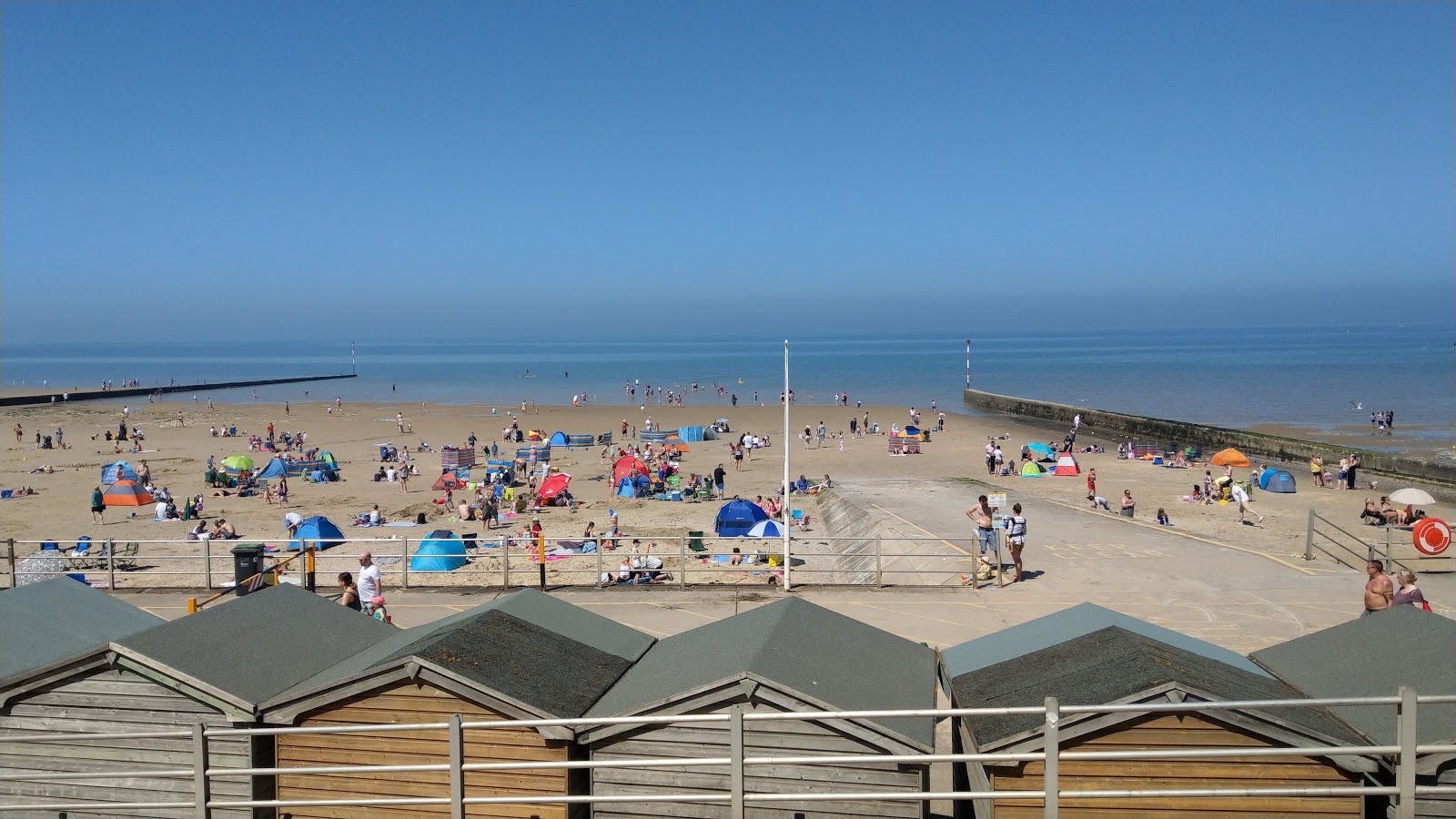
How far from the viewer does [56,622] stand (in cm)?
777

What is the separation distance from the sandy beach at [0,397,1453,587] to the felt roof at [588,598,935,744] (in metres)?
12.1

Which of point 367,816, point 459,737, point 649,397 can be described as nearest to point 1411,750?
point 459,737

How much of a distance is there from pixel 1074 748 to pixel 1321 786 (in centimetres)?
132

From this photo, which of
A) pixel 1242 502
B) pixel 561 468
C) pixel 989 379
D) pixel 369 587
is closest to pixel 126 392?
pixel 561 468

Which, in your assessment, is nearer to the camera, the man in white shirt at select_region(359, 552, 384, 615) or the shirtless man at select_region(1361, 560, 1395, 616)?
the shirtless man at select_region(1361, 560, 1395, 616)

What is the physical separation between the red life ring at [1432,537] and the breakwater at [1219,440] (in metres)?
24.5

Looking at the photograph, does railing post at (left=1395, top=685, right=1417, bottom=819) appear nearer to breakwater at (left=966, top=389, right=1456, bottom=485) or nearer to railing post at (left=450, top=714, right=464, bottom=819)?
railing post at (left=450, top=714, right=464, bottom=819)

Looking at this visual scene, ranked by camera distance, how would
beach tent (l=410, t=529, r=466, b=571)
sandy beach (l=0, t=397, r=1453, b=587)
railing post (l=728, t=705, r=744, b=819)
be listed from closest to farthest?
railing post (l=728, t=705, r=744, b=819), beach tent (l=410, t=529, r=466, b=571), sandy beach (l=0, t=397, r=1453, b=587)

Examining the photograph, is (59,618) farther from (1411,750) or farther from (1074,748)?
(1411,750)

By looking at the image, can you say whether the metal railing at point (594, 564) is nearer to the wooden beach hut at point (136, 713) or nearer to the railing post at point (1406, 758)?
the wooden beach hut at point (136, 713)

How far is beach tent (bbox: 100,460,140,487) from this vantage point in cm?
3266

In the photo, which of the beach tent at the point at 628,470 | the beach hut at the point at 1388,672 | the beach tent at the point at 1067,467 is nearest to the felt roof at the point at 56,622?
the beach hut at the point at 1388,672

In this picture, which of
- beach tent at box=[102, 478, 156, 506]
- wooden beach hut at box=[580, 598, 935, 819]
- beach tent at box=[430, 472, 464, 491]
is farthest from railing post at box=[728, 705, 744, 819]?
beach tent at box=[102, 478, 156, 506]

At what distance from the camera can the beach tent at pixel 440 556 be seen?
19.9 meters
